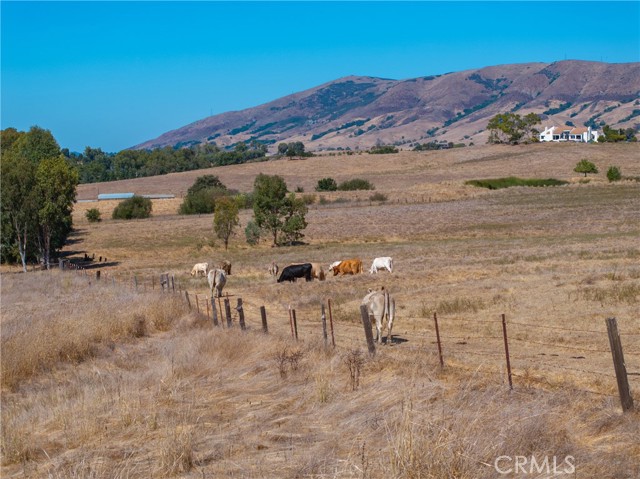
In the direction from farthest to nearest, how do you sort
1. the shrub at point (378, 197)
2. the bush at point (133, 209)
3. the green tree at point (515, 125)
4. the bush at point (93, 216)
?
the green tree at point (515, 125) → the shrub at point (378, 197) → the bush at point (133, 209) → the bush at point (93, 216)

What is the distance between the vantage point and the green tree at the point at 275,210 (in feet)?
187

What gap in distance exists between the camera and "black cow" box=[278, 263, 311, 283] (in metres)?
33.5

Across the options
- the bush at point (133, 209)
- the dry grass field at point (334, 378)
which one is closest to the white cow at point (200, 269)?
the dry grass field at point (334, 378)

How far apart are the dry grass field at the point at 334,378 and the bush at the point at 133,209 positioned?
157 feet

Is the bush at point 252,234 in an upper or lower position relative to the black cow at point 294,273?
upper

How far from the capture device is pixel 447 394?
10.3m

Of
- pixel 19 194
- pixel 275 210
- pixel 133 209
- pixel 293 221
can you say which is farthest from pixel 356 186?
pixel 19 194

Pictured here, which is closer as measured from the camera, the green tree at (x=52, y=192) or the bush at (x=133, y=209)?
the green tree at (x=52, y=192)

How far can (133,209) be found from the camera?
8481 cm

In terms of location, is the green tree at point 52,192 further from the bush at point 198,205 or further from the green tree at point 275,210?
the bush at point 198,205

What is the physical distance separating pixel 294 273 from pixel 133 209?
55.1 m

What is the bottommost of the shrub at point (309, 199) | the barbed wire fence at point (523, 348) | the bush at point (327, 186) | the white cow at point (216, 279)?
the barbed wire fence at point (523, 348)

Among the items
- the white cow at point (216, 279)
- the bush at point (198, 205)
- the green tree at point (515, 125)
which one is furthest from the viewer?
the green tree at point (515, 125)

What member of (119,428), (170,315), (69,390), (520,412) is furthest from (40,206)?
(520,412)
